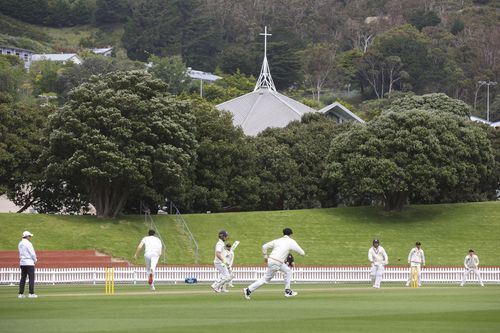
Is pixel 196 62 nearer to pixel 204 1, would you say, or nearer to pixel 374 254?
pixel 204 1

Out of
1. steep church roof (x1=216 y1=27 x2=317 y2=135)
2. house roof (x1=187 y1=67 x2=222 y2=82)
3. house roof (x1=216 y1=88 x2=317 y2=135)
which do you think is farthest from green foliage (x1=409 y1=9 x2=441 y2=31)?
house roof (x1=216 y1=88 x2=317 y2=135)

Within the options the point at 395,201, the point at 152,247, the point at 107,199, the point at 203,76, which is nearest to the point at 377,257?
the point at 152,247

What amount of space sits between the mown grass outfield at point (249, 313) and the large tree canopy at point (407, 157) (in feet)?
131

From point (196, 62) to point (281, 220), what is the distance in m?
122

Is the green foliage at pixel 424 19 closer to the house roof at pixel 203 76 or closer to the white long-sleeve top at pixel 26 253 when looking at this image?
the house roof at pixel 203 76

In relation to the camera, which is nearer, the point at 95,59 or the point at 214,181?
the point at 214,181

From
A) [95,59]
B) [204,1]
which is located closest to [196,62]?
[204,1]

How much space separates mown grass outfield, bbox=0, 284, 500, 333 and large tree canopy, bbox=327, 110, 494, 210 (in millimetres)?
39927

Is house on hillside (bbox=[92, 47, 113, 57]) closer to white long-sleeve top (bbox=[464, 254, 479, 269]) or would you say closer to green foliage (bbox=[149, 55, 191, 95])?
green foliage (bbox=[149, 55, 191, 95])

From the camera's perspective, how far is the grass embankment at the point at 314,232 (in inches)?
2324

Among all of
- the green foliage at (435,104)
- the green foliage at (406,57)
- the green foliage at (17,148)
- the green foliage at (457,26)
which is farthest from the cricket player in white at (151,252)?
the green foliage at (457,26)

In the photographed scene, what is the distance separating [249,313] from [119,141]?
41126 millimetres

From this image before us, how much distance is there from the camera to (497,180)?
260 ft

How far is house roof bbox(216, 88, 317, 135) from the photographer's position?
88.2m
